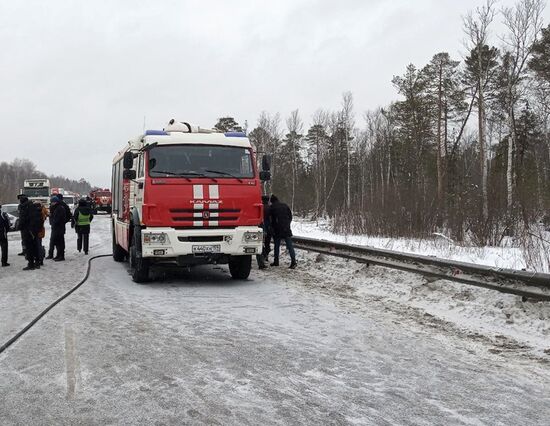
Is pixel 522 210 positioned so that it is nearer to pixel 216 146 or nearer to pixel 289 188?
pixel 216 146

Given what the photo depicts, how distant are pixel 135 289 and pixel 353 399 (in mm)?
6053

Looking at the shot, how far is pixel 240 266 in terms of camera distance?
399 inches

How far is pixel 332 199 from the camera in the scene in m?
49.0

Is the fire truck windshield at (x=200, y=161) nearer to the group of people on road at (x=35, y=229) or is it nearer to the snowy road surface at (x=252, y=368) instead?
the snowy road surface at (x=252, y=368)

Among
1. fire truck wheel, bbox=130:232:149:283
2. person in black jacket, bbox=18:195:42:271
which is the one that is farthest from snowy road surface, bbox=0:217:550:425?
person in black jacket, bbox=18:195:42:271

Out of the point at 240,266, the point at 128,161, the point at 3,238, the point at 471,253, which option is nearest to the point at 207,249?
the point at 240,266

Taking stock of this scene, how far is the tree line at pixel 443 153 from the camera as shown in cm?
1495

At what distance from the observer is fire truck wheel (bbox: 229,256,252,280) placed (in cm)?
999

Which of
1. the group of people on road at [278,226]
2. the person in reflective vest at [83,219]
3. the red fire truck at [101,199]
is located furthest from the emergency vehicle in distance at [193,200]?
the red fire truck at [101,199]

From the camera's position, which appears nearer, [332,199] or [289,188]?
[332,199]

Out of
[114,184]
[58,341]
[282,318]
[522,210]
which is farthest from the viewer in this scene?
[114,184]

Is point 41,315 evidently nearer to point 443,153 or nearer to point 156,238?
point 156,238

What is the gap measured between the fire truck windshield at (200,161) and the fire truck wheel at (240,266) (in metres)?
1.73

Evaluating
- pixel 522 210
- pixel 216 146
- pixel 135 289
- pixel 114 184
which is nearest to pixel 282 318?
pixel 135 289
